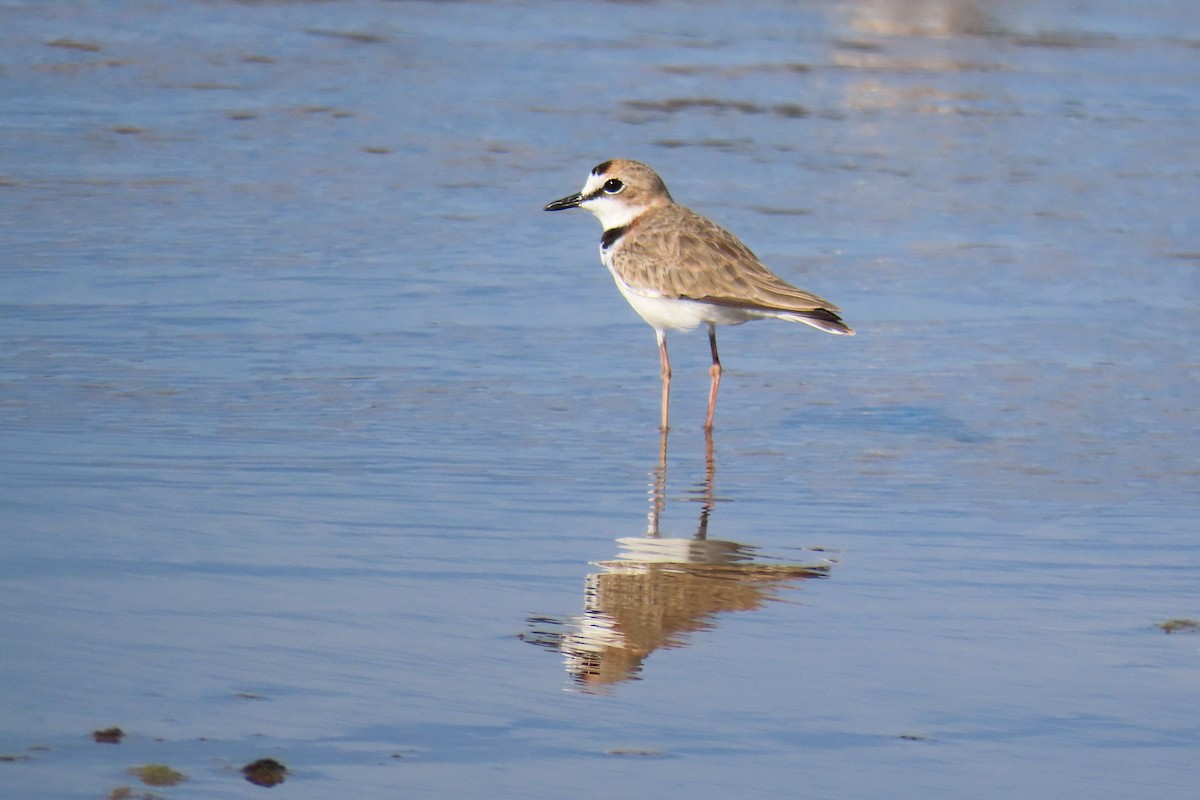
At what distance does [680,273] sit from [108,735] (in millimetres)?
4518

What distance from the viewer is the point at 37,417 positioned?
7.24 meters

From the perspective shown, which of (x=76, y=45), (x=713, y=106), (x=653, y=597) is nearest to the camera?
(x=653, y=597)

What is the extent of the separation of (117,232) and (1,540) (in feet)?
17.7

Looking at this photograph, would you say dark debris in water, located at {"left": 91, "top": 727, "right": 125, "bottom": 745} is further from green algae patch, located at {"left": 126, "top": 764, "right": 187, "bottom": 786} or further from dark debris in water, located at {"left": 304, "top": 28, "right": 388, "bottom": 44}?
dark debris in water, located at {"left": 304, "top": 28, "right": 388, "bottom": 44}

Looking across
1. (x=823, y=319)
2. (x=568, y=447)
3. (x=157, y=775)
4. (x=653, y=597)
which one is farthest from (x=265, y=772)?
(x=823, y=319)

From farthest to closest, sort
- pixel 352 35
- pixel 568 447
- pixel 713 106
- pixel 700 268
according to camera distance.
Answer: pixel 352 35
pixel 713 106
pixel 700 268
pixel 568 447

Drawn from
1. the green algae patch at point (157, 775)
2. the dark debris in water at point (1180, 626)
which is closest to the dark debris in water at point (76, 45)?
the dark debris in water at point (1180, 626)

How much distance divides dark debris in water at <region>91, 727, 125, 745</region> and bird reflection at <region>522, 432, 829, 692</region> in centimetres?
108

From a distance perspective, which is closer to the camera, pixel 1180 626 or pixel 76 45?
pixel 1180 626

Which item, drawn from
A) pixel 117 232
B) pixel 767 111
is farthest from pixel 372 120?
pixel 117 232

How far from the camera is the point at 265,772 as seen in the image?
399cm

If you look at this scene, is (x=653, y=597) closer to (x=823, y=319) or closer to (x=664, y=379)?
(x=823, y=319)

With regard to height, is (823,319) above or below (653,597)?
above

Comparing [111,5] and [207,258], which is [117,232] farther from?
[111,5]
